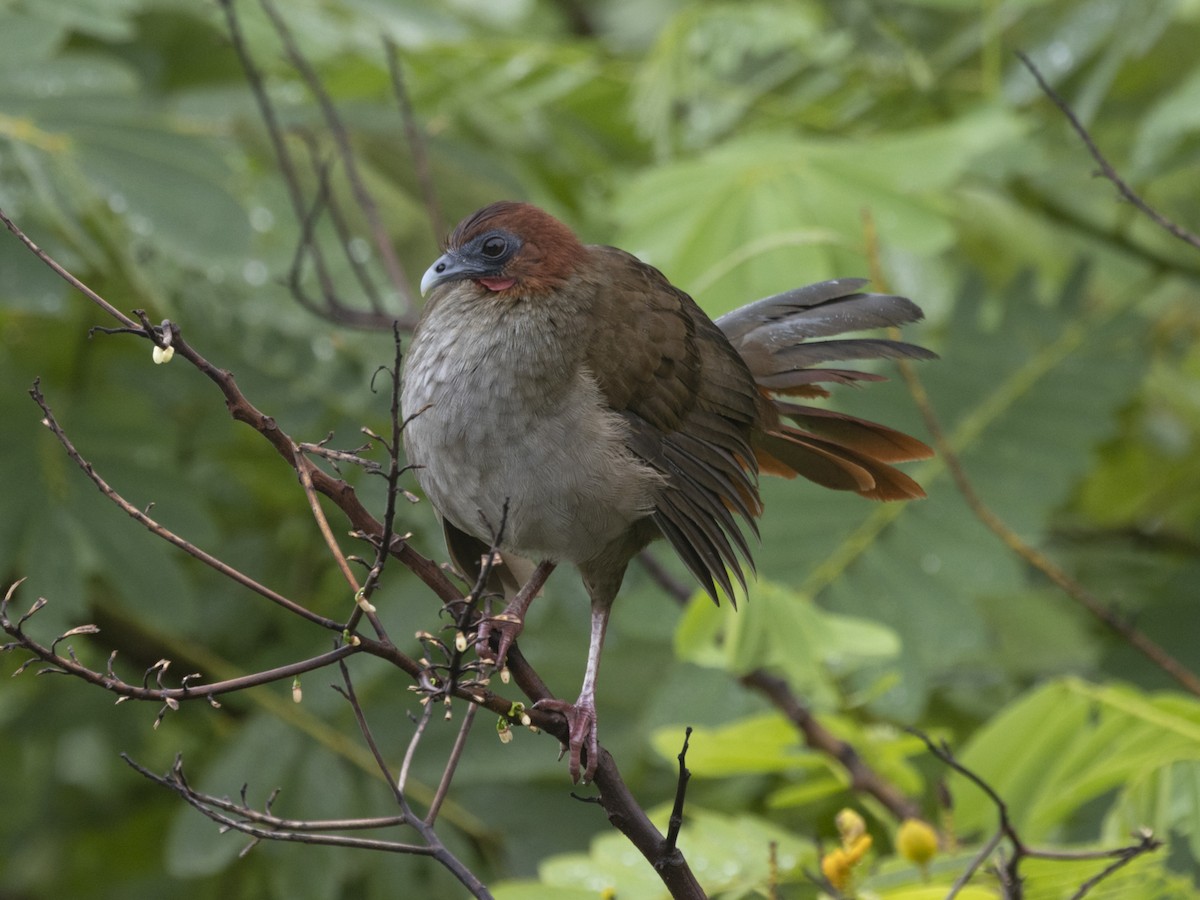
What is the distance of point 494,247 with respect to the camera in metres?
2.56

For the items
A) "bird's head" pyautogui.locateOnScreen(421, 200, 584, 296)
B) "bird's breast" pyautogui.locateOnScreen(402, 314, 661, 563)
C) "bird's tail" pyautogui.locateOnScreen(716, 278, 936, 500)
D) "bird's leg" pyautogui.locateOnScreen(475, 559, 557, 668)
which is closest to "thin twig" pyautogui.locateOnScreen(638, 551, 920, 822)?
"bird's tail" pyautogui.locateOnScreen(716, 278, 936, 500)

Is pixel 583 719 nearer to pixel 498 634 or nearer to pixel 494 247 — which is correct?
pixel 498 634

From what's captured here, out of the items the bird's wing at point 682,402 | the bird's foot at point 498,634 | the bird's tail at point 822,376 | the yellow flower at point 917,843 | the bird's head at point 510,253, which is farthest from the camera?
the bird's tail at point 822,376

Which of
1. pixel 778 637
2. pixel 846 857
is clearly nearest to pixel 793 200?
pixel 778 637

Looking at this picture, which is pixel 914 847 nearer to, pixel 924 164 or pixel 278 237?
pixel 924 164

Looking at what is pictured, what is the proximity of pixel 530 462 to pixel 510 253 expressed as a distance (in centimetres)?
47

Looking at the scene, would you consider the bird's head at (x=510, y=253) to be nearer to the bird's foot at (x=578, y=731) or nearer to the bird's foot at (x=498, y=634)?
the bird's foot at (x=498, y=634)

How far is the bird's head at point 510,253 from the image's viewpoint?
2506mm

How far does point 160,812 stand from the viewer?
4285mm

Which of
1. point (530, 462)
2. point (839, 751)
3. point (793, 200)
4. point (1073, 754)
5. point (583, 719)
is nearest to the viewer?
point (583, 719)

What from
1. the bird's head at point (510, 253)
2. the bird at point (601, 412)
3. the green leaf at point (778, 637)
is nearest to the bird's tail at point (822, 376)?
the bird at point (601, 412)

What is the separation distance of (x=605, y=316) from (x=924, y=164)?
1.41m

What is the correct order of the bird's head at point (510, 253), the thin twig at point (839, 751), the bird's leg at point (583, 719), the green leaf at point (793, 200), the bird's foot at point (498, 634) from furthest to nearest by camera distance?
the green leaf at point (793, 200) → the thin twig at point (839, 751) → the bird's head at point (510, 253) → the bird's leg at point (583, 719) → the bird's foot at point (498, 634)

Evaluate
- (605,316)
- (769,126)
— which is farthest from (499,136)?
(605,316)
